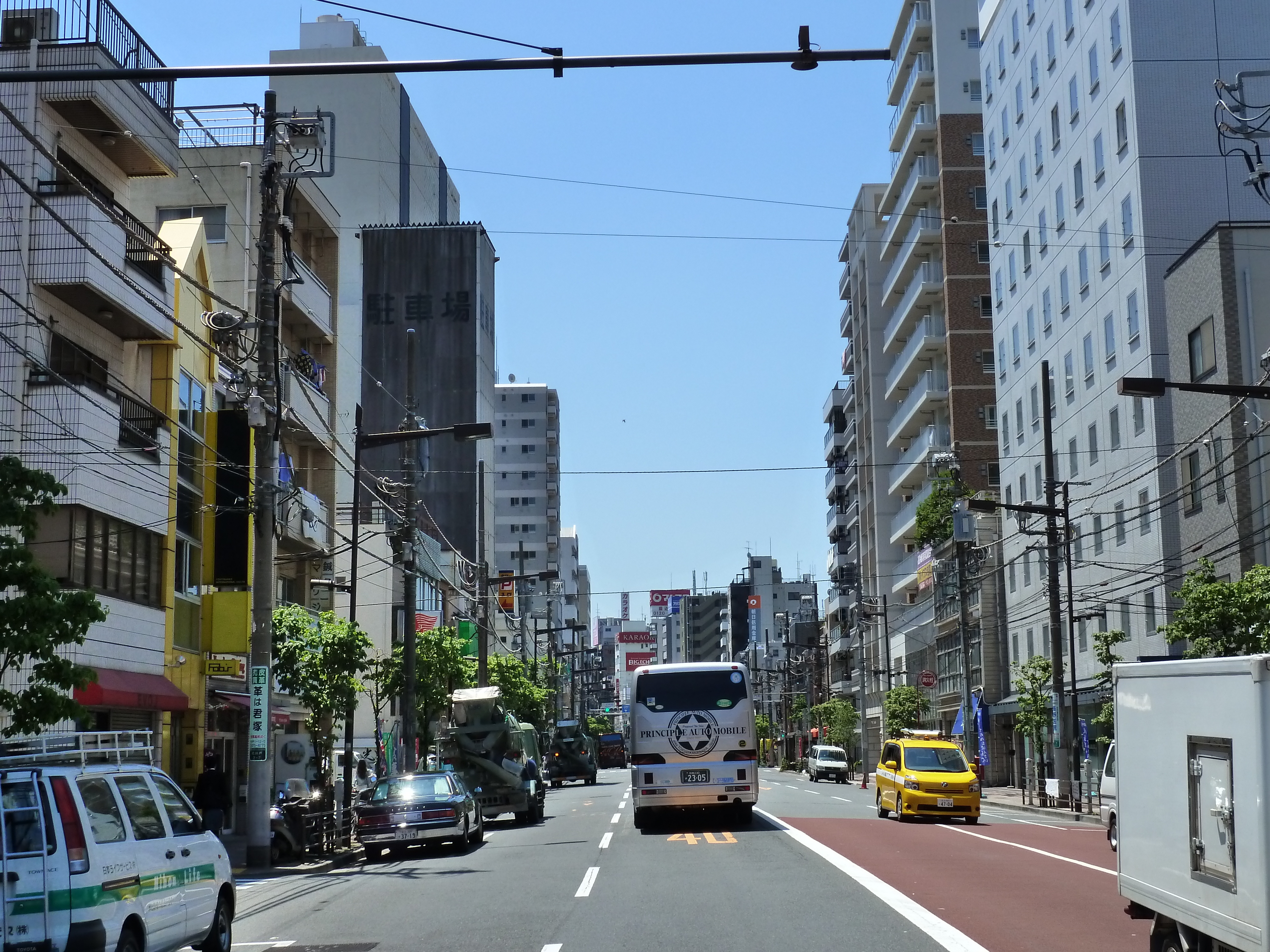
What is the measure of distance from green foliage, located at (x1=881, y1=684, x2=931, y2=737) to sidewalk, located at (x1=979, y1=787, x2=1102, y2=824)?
535 inches

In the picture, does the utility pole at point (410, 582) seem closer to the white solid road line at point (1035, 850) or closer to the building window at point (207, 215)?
the building window at point (207, 215)

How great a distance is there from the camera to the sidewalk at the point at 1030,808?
125 ft

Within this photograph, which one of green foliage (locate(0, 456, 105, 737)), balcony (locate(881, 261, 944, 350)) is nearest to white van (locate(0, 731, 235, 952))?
green foliage (locate(0, 456, 105, 737))

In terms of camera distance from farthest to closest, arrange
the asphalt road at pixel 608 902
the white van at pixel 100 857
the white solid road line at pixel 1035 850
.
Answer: the white solid road line at pixel 1035 850, the asphalt road at pixel 608 902, the white van at pixel 100 857

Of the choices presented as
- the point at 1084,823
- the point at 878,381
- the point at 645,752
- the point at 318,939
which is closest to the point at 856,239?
the point at 878,381

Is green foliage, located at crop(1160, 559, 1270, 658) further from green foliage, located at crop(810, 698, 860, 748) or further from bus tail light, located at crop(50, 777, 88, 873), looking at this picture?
green foliage, located at crop(810, 698, 860, 748)

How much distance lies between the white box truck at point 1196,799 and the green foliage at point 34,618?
11437 millimetres

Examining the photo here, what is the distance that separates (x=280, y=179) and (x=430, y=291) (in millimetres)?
67332

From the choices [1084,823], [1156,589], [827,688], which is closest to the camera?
[1084,823]

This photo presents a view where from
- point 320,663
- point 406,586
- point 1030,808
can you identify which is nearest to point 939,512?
point 1030,808

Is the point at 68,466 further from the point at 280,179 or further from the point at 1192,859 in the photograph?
the point at 1192,859

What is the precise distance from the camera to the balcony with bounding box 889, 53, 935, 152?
Result: 8356 cm

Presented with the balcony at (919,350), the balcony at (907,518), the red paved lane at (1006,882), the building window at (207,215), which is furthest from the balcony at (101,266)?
the balcony at (919,350)

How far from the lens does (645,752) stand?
1148 inches
